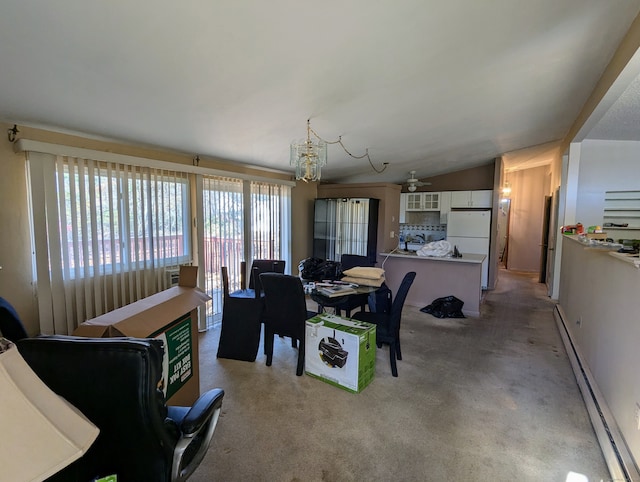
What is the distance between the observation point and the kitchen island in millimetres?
4645

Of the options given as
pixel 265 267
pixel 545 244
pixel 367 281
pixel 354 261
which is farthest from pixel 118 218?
pixel 545 244

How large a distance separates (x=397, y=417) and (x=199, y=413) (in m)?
1.51

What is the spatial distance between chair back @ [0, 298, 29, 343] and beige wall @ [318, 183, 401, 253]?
4.56 m

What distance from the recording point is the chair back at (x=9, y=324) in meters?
1.81

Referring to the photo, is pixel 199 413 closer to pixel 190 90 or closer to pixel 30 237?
pixel 190 90

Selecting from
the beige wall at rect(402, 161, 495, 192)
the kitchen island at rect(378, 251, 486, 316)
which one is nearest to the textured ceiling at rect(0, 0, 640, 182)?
the kitchen island at rect(378, 251, 486, 316)

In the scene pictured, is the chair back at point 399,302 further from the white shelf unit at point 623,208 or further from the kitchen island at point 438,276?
the white shelf unit at point 623,208

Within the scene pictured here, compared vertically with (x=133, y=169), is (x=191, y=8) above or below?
above

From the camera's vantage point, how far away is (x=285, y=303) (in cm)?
285

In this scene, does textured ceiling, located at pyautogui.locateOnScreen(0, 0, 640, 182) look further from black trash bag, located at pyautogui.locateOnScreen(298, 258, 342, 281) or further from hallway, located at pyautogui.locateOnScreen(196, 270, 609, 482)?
hallway, located at pyautogui.locateOnScreen(196, 270, 609, 482)

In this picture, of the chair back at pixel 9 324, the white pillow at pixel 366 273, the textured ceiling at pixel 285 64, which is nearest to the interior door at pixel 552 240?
the textured ceiling at pixel 285 64

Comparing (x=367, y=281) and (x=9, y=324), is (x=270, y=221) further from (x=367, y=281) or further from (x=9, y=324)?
(x=9, y=324)

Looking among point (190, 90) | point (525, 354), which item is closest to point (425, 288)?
point (525, 354)

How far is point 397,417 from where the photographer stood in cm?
228
